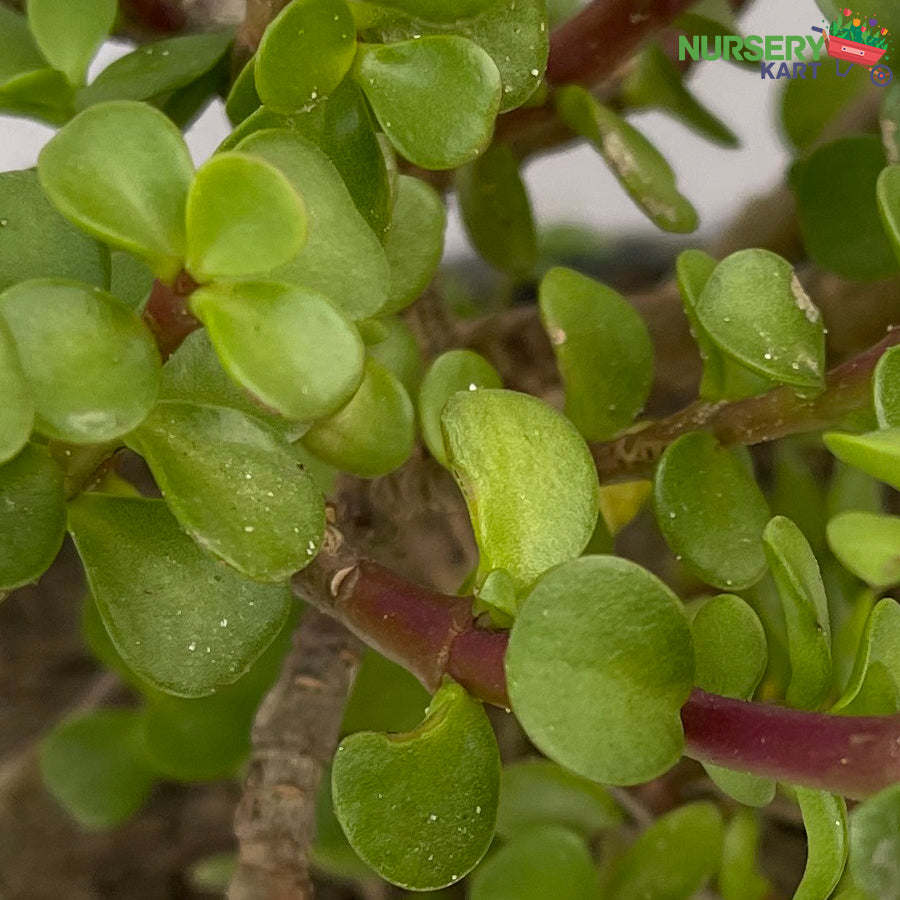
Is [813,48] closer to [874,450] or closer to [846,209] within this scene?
[846,209]

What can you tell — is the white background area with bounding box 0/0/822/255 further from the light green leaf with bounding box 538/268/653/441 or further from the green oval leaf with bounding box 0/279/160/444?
the green oval leaf with bounding box 0/279/160/444

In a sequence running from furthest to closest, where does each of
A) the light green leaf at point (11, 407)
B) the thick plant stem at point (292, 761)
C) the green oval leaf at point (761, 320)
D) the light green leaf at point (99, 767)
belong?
the light green leaf at point (99, 767) < the thick plant stem at point (292, 761) < the green oval leaf at point (761, 320) < the light green leaf at point (11, 407)

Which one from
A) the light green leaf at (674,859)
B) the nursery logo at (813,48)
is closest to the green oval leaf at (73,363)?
the nursery logo at (813,48)

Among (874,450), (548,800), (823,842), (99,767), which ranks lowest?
(99,767)

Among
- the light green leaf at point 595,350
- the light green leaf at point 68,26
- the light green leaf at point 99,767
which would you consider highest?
the light green leaf at point 68,26

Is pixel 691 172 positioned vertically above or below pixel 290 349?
below

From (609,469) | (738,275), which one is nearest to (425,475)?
(609,469)

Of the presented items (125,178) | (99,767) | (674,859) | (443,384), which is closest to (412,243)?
(443,384)

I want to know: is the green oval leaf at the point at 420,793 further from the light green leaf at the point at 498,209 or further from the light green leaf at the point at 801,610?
the light green leaf at the point at 498,209
